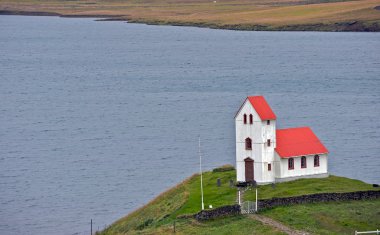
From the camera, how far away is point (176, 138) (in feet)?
361

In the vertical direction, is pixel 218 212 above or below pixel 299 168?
below

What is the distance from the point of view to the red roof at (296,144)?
72.0 metres

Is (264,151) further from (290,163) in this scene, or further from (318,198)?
(318,198)

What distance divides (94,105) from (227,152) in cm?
4473

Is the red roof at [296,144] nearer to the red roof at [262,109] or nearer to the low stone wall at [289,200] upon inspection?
the red roof at [262,109]

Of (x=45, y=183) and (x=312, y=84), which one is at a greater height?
(x=312, y=84)

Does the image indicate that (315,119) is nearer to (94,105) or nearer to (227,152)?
(227,152)

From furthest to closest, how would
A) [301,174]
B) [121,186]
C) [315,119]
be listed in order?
[315,119], [121,186], [301,174]

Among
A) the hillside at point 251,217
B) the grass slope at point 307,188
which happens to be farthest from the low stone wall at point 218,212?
the grass slope at point 307,188

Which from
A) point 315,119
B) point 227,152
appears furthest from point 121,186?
point 315,119

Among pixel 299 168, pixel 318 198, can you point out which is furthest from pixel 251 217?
pixel 299 168

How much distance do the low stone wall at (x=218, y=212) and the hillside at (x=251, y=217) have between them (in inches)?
17.7

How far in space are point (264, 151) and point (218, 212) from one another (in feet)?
29.9

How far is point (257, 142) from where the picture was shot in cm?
7156
